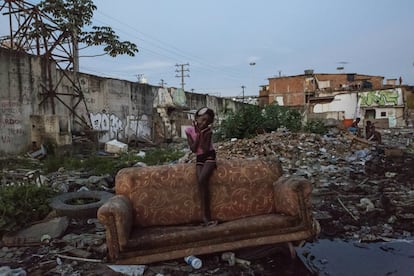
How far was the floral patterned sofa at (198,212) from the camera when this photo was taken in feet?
10.6

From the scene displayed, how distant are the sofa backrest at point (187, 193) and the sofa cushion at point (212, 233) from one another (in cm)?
28

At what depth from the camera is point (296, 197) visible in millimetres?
3422

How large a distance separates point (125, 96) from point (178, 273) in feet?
46.4

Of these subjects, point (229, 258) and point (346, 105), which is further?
point (346, 105)

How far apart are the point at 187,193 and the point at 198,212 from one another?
0.78 ft

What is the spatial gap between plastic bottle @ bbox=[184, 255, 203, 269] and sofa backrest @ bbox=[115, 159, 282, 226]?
508 mm

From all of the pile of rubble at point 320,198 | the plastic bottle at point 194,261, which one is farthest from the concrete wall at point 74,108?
the plastic bottle at point 194,261

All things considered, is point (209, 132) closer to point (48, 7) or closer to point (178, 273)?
point (178, 273)

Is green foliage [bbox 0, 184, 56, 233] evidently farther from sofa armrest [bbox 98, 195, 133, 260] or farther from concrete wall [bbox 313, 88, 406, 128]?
concrete wall [bbox 313, 88, 406, 128]

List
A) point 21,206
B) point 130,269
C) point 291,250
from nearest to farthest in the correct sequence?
point 130,269 < point 291,250 < point 21,206

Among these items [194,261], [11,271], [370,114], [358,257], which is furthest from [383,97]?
[11,271]

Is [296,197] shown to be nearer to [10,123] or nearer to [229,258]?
[229,258]

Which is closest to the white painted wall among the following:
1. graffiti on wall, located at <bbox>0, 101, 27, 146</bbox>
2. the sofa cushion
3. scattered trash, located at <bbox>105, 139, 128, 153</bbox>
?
scattered trash, located at <bbox>105, 139, 128, 153</bbox>

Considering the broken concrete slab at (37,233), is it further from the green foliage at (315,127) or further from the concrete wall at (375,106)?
the concrete wall at (375,106)
